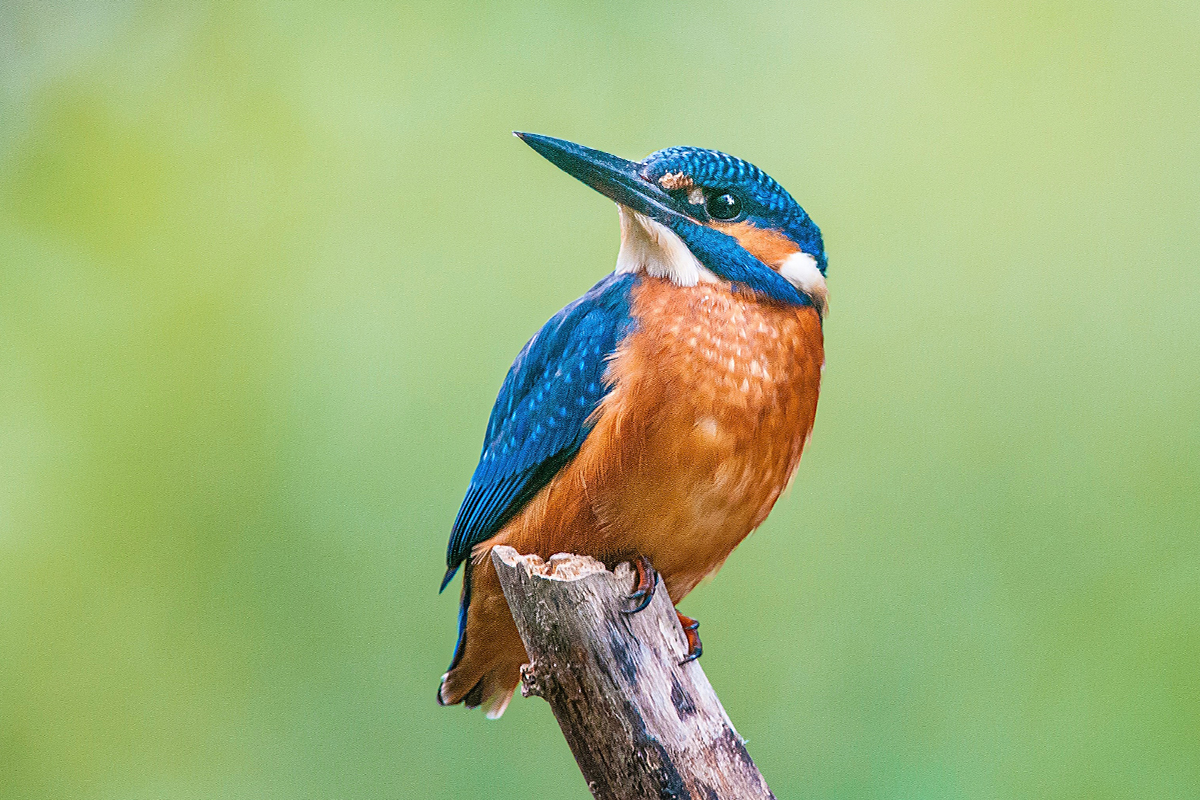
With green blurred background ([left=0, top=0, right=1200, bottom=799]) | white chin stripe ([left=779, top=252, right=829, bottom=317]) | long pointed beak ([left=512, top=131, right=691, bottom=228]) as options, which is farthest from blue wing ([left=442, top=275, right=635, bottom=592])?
green blurred background ([left=0, top=0, right=1200, bottom=799])

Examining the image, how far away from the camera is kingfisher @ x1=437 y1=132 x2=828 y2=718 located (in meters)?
1.51

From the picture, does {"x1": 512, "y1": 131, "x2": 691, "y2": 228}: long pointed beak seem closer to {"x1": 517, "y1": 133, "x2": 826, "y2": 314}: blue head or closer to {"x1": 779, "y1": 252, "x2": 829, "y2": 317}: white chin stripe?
{"x1": 517, "y1": 133, "x2": 826, "y2": 314}: blue head

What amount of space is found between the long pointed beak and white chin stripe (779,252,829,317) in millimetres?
180

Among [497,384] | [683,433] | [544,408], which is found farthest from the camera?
[497,384]

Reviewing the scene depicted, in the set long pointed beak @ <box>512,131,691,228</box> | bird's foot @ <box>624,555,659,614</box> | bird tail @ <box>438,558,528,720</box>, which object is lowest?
bird's foot @ <box>624,555,659,614</box>

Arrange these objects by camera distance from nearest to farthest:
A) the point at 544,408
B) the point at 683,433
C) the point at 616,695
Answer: the point at 616,695 → the point at 683,433 → the point at 544,408

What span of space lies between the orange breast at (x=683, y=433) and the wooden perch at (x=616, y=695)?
0.47 feet

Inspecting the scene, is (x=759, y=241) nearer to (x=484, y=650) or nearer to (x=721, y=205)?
(x=721, y=205)

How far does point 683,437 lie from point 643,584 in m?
0.22

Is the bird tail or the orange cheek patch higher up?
the orange cheek patch

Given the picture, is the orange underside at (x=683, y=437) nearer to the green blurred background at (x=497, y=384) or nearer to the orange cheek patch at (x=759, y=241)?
the orange cheek patch at (x=759, y=241)

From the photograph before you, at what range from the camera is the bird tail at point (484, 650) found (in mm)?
1633

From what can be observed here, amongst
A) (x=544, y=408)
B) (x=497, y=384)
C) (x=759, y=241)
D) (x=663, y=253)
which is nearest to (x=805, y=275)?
(x=759, y=241)

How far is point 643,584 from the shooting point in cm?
152
